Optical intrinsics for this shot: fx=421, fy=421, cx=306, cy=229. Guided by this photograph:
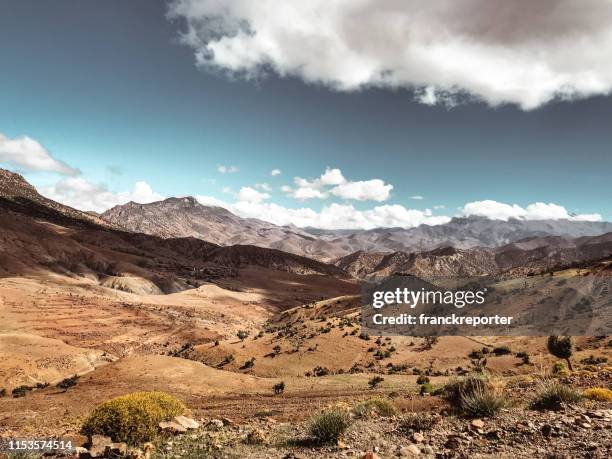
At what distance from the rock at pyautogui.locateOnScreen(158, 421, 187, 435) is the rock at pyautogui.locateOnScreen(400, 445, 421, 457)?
19.1 ft

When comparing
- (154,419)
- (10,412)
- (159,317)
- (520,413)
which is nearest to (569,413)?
(520,413)

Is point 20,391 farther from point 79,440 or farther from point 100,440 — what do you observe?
point 100,440

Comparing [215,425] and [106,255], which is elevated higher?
[106,255]

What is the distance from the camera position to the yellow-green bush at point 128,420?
1027cm

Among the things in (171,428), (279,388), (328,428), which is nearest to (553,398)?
(328,428)

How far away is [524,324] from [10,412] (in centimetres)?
3773

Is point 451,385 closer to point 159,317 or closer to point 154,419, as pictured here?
point 154,419

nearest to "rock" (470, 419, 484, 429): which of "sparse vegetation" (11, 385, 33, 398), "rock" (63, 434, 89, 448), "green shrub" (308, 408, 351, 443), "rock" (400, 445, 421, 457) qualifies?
"rock" (400, 445, 421, 457)

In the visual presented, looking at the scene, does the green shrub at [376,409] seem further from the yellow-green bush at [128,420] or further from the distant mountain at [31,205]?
the distant mountain at [31,205]

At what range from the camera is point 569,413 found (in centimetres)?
922

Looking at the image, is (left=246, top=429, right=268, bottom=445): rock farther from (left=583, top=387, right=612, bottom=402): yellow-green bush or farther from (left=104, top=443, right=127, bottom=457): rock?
(left=583, top=387, right=612, bottom=402): yellow-green bush

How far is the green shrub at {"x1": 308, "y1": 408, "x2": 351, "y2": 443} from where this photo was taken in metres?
9.09

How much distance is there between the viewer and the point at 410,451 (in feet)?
26.1

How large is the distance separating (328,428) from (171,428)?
433cm
